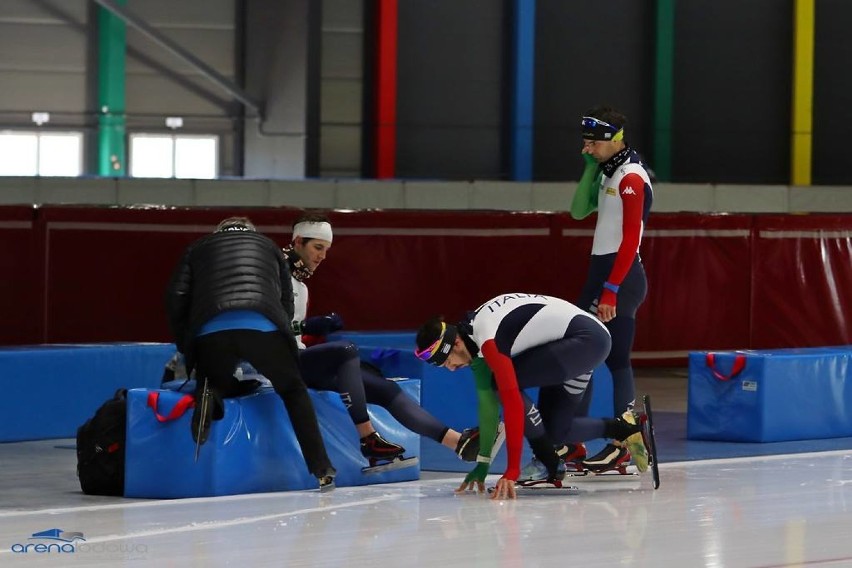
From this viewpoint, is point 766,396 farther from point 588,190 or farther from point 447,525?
point 447,525

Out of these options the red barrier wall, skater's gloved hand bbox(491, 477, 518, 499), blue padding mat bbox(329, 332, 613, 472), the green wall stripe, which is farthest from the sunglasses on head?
the green wall stripe

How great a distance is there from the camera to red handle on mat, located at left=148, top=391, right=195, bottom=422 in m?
6.92

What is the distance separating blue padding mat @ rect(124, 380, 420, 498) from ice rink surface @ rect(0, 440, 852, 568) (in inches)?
5.0

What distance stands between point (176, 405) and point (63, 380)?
270 centimetres

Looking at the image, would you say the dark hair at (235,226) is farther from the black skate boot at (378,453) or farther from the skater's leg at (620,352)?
the skater's leg at (620,352)

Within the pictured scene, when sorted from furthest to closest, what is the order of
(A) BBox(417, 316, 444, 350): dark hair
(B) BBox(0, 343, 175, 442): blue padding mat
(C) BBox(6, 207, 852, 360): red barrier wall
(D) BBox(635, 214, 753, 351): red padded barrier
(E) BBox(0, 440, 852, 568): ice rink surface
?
1. (D) BBox(635, 214, 753, 351): red padded barrier
2. (C) BBox(6, 207, 852, 360): red barrier wall
3. (B) BBox(0, 343, 175, 442): blue padding mat
4. (A) BBox(417, 316, 444, 350): dark hair
5. (E) BBox(0, 440, 852, 568): ice rink surface

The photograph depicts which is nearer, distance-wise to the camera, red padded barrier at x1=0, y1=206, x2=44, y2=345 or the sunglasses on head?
the sunglasses on head

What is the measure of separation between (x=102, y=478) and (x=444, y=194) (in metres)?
10.4

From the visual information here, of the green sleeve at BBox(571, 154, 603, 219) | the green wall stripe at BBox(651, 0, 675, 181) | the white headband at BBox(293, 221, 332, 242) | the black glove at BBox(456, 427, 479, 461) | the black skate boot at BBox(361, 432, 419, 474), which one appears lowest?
the black skate boot at BBox(361, 432, 419, 474)

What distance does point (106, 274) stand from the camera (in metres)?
12.8

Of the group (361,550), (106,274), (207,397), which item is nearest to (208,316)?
(207,397)

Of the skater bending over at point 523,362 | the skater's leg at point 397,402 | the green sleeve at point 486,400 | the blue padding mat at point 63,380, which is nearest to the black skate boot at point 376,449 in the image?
the skater's leg at point 397,402

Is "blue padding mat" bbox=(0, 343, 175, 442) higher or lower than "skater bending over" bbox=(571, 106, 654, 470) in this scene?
lower

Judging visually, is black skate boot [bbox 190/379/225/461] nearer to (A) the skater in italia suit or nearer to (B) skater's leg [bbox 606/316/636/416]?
(A) the skater in italia suit
